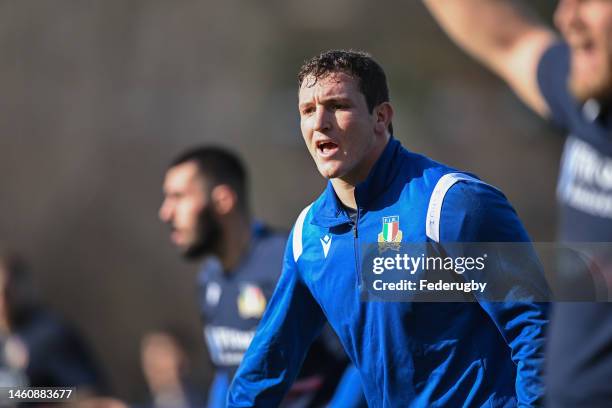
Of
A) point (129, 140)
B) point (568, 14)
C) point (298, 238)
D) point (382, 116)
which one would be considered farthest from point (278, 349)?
point (129, 140)

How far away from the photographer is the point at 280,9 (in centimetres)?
1237

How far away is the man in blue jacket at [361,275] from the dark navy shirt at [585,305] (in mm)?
856

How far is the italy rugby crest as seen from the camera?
3266 millimetres

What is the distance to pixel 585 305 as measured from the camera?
2072mm

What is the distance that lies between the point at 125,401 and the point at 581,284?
364 inches

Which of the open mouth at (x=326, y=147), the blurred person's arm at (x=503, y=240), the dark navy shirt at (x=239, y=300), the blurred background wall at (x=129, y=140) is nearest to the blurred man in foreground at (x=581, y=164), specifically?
the blurred person's arm at (x=503, y=240)

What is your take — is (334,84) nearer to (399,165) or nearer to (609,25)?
(399,165)

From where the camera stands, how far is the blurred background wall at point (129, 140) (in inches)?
448

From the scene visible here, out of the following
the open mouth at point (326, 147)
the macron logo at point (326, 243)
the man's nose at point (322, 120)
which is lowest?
the macron logo at point (326, 243)

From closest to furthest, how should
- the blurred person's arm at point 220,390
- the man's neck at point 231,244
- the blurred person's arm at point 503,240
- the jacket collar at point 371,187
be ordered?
the blurred person's arm at point 503,240, the jacket collar at point 371,187, the blurred person's arm at point 220,390, the man's neck at point 231,244

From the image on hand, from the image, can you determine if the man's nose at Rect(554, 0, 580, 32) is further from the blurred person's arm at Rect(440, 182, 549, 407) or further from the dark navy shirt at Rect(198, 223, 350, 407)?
the dark navy shirt at Rect(198, 223, 350, 407)

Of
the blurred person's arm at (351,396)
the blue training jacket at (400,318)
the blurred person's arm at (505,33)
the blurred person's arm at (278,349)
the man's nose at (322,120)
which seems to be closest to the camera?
the blurred person's arm at (505,33)

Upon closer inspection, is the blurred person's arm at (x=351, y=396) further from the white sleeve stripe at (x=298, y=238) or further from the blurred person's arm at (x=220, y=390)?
the blurred person's arm at (x=220, y=390)

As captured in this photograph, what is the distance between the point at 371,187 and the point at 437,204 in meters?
0.27
